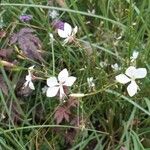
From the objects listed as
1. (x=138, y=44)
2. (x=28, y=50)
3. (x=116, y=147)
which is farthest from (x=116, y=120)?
(x=28, y=50)

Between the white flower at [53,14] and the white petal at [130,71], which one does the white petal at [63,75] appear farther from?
the white flower at [53,14]

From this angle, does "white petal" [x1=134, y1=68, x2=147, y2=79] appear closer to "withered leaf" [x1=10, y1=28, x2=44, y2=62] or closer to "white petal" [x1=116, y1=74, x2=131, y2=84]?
"white petal" [x1=116, y1=74, x2=131, y2=84]

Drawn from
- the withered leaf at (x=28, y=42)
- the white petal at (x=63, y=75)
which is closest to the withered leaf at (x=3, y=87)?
the withered leaf at (x=28, y=42)

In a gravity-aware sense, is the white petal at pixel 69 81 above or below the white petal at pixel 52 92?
above

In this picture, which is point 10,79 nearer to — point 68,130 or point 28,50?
point 28,50

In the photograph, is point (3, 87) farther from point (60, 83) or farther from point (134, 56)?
point (134, 56)

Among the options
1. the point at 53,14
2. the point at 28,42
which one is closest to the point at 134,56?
the point at 28,42

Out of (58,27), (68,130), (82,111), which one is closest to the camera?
(82,111)
